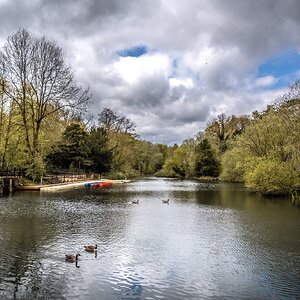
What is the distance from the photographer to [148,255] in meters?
11.7

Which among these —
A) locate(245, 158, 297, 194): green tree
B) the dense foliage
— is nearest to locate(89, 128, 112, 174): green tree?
the dense foliage

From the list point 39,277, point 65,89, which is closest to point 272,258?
point 39,277

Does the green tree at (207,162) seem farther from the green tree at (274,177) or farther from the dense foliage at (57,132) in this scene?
the green tree at (274,177)

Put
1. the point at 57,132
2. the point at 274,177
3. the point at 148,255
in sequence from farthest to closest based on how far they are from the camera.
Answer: the point at 57,132, the point at 274,177, the point at 148,255

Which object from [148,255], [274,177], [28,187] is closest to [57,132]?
A: [28,187]

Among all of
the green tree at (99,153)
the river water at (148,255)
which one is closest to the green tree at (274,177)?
the river water at (148,255)

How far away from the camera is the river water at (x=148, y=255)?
8.73m

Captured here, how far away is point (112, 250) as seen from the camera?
12.3 m

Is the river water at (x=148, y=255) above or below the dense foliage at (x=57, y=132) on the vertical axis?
below

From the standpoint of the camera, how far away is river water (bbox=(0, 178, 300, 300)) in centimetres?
873

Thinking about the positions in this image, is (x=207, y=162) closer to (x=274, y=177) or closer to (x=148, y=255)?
(x=274, y=177)

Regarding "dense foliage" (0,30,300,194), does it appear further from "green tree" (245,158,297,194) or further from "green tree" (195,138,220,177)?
"green tree" (195,138,220,177)

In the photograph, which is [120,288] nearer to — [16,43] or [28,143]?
[28,143]

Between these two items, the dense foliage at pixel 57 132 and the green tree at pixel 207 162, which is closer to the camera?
the dense foliage at pixel 57 132
